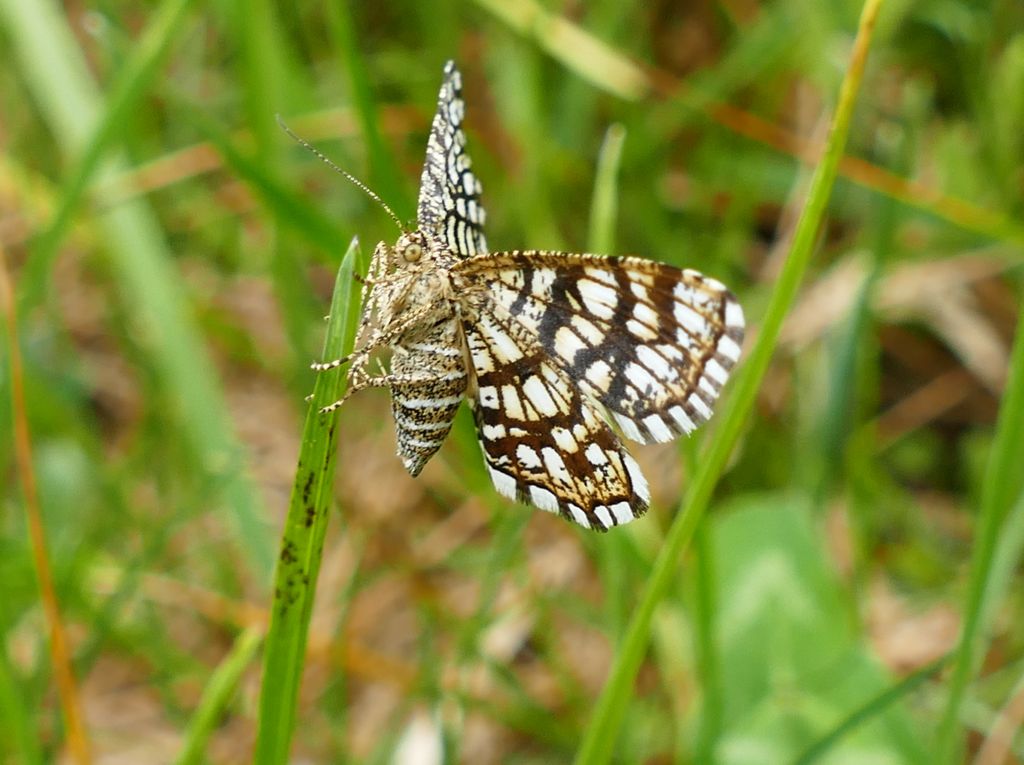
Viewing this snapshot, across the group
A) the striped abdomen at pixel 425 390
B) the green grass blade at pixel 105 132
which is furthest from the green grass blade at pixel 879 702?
the green grass blade at pixel 105 132

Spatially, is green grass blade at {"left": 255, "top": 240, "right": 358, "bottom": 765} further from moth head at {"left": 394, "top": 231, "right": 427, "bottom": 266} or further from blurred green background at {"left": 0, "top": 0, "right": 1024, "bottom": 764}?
blurred green background at {"left": 0, "top": 0, "right": 1024, "bottom": 764}

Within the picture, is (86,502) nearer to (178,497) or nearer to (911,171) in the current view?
(178,497)

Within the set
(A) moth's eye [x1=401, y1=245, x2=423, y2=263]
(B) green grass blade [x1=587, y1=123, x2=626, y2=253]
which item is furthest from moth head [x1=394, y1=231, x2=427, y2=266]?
(B) green grass blade [x1=587, y1=123, x2=626, y2=253]

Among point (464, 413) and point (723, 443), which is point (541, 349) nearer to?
point (723, 443)

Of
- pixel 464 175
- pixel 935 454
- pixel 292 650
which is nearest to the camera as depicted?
pixel 292 650

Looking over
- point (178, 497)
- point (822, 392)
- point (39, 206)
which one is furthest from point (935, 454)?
point (39, 206)

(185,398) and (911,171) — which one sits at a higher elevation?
(911,171)

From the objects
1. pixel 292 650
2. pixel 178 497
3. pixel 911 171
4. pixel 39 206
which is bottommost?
pixel 292 650
